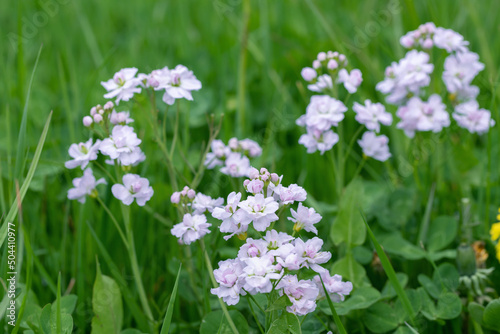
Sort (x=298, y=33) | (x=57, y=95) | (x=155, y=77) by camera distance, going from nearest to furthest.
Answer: (x=155, y=77), (x=57, y=95), (x=298, y=33)

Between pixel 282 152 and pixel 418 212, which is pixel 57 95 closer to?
pixel 282 152

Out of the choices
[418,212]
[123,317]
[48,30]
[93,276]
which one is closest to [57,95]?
[48,30]

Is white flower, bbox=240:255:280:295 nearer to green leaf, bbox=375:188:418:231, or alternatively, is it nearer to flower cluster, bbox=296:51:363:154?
flower cluster, bbox=296:51:363:154

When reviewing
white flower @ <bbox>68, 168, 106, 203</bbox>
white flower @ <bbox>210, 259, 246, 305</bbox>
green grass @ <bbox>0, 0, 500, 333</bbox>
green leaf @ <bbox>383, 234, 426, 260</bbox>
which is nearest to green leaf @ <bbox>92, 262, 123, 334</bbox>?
green grass @ <bbox>0, 0, 500, 333</bbox>

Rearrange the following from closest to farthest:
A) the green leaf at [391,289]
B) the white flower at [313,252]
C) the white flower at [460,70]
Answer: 1. the white flower at [313,252]
2. the green leaf at [391,289]
3. the white flower at [460,70]

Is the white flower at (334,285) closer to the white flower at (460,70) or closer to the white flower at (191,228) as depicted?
the white flower at (191,228)

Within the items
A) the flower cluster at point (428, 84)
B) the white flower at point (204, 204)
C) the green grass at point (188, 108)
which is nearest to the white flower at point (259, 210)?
the white flower at point (204, 204)

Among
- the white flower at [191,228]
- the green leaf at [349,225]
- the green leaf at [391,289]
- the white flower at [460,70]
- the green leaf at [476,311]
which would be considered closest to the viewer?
the white flower at [191,228]
